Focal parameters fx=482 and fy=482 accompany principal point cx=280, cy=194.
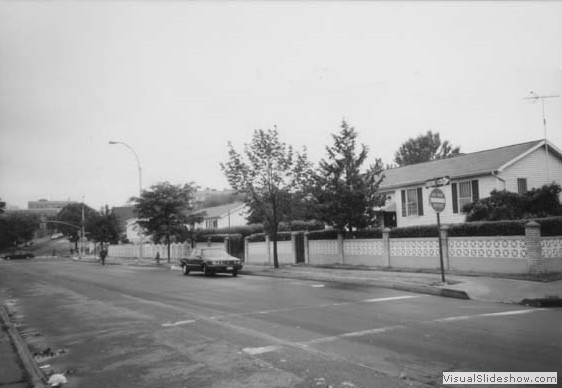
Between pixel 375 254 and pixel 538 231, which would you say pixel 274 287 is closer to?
pixel 375 254

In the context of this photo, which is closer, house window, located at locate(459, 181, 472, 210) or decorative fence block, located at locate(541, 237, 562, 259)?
decorative fence block, located at locate(541, 237, 562, 259)

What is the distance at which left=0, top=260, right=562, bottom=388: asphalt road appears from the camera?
241 inches

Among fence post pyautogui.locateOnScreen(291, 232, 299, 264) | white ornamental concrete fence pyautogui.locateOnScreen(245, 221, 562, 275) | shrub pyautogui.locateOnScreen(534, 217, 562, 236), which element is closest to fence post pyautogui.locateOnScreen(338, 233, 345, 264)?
white ornamental concrete fence pyautogui.locateOnScreen(245, 221, 562, 275)

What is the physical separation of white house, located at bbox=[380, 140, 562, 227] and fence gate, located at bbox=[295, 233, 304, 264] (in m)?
5.90

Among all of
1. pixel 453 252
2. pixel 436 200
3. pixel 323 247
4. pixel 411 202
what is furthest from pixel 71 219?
pixel 436 200

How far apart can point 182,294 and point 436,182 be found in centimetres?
905

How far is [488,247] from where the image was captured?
18.0 metres

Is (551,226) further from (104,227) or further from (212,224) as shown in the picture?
(104,227)

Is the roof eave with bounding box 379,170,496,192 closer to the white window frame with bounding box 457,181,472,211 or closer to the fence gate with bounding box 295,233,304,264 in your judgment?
the white window frame with bounding box 457,181,472,211

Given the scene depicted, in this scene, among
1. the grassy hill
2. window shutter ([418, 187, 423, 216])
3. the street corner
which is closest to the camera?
the street corner

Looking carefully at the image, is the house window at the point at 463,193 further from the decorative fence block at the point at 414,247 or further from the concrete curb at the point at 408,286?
the concrete curb at the point at 408,286

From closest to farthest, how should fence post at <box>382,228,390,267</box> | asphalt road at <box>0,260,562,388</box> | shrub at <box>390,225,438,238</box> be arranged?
asphalt road at <box>0,260,562,388</box>
shrub at <box>390,225,438,238</box>
fence post at <box>382,228,390,267</box>

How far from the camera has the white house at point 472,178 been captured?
86.2ft

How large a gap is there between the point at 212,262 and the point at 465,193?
14645mm
